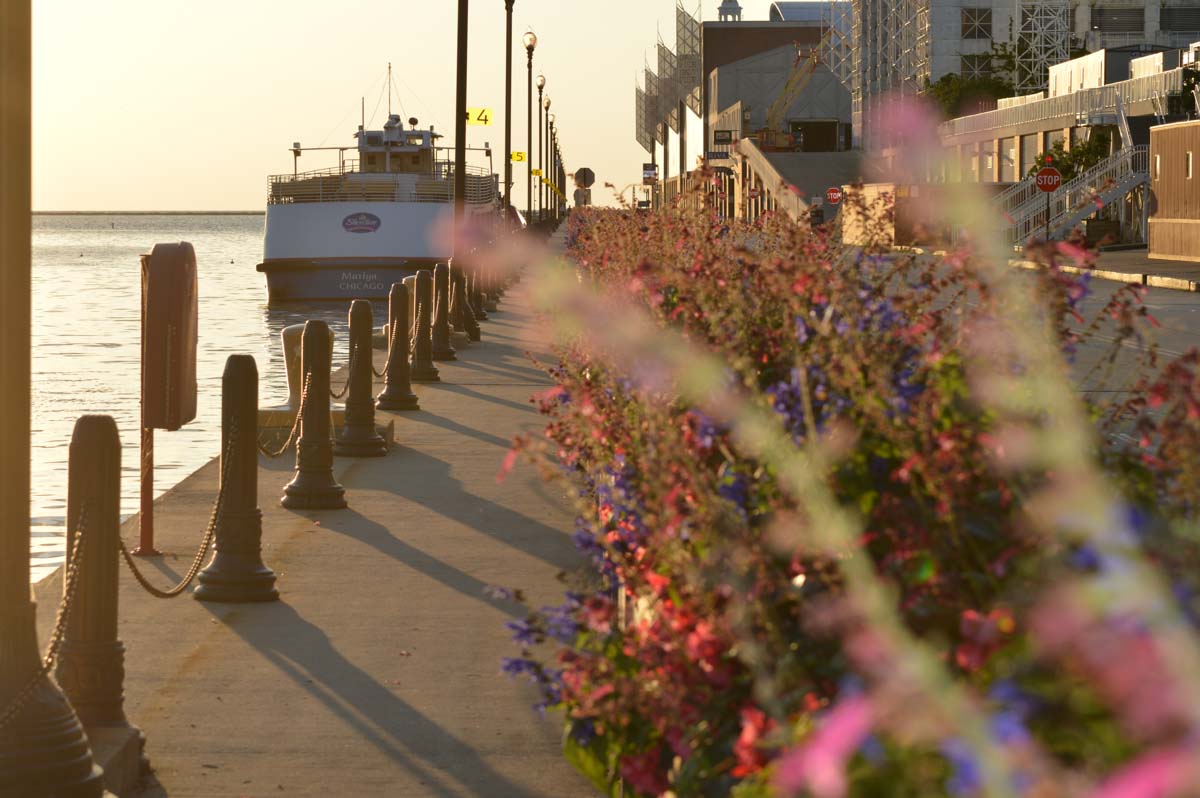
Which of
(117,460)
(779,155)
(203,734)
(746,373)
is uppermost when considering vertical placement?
(779,155)

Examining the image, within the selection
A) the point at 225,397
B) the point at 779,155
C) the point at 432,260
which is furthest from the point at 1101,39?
the point at 225,397

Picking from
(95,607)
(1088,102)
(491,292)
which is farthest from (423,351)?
(1088,102)

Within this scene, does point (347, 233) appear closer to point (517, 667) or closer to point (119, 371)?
point (119, 371)

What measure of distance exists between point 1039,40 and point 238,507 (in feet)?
350

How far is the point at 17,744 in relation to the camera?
16.9 feet

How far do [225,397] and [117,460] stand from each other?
2.28m

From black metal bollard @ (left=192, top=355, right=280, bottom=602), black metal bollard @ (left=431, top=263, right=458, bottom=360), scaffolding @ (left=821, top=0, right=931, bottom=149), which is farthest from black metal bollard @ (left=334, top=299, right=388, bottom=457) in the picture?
scaffolding @ (left=821, top=0, right=931, bottom=149)

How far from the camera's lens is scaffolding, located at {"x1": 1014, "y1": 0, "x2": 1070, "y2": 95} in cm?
10906

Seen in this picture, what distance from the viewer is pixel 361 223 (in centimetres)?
5178

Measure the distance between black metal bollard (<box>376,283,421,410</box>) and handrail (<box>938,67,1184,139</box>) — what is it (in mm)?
50691

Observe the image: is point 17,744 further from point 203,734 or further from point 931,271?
point 931,271

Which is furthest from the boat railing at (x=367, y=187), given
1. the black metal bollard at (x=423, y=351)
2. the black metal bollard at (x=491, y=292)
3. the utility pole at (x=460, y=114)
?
the black metal bollard at (x=423, y=351)

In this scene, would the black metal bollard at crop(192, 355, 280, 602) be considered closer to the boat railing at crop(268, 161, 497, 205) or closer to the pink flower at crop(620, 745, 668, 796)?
the pink flower at crop(620, 745, 668, 796)

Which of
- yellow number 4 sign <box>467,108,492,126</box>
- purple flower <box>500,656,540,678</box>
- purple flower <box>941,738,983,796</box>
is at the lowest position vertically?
purple flower <box>500,656,540,678</box>
